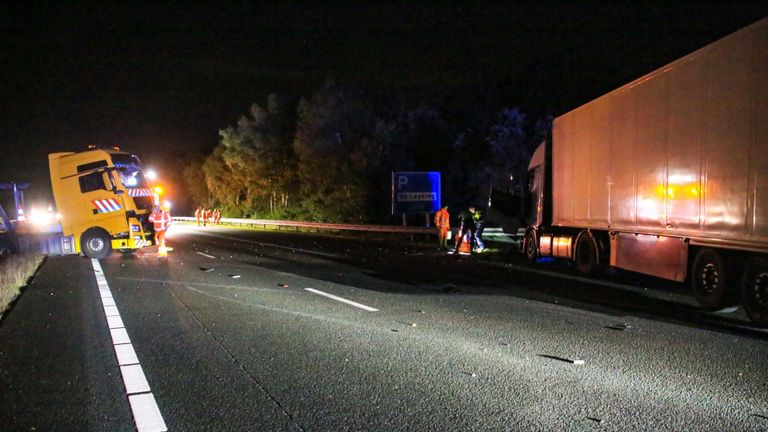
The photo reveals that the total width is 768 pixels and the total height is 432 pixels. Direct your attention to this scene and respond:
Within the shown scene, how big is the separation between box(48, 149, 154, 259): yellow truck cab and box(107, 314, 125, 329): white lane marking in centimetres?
1034

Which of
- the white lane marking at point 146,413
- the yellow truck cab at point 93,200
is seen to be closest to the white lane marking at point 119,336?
the white lane marking at point 146,413

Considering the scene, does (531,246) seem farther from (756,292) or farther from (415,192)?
(415,192)

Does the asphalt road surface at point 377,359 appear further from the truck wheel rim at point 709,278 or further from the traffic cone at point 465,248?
the traffic cone at point 465,248

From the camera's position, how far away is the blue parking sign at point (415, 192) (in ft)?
92.8

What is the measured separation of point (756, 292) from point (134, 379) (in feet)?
25.6

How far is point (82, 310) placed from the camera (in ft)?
31.1

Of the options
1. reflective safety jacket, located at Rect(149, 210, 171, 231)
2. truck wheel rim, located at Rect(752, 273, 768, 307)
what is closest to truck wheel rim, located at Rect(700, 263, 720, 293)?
truck wheel rim, located at Rect(752, 273, 768, 307)

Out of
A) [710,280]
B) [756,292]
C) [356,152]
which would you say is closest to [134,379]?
[756,292]

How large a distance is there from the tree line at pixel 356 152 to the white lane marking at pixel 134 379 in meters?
35.3

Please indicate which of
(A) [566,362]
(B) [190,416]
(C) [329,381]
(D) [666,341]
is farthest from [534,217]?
(B) [190,416]

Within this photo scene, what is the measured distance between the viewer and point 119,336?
24.7ft

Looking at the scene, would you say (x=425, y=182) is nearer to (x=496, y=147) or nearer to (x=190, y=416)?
(x=496, y=147)

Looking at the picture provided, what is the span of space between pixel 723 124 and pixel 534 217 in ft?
30.0

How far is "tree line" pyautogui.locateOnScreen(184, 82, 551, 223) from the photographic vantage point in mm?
43188
